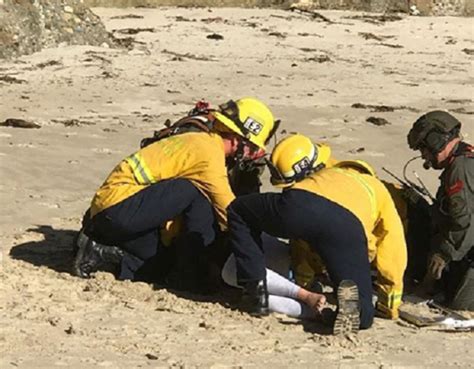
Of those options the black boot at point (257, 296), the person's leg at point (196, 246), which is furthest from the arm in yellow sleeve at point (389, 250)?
the person's leg at point (196, 246)

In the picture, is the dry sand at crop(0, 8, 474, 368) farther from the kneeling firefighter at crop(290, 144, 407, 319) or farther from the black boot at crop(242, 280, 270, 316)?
the kneeling firefighter at crop(290, 144, 407, 319)

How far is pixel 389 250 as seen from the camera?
6.03 metres

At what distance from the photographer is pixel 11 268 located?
6738 mm

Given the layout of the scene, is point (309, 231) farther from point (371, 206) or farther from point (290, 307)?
point (290, 307)

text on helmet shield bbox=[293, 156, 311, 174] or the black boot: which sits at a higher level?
text on helmet shield bbox=[293, 156, 311, 174]

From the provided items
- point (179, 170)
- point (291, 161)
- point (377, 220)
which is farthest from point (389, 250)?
point (179, 170)

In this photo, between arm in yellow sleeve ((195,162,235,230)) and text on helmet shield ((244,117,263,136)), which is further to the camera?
text on helmet shield ((244,117,263,136))

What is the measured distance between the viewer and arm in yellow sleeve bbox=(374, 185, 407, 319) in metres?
6.01

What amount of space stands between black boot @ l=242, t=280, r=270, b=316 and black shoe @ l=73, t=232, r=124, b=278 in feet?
3.08

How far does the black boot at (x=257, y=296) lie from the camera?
235 inches

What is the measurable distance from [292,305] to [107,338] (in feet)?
3.30

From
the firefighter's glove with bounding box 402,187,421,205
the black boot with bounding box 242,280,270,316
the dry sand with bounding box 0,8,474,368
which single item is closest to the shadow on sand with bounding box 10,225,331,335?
the dry sand with bounding box 0,8,474,368

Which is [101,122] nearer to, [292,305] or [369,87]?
[369,87]

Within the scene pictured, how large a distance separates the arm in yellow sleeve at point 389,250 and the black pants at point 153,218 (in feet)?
3.14
